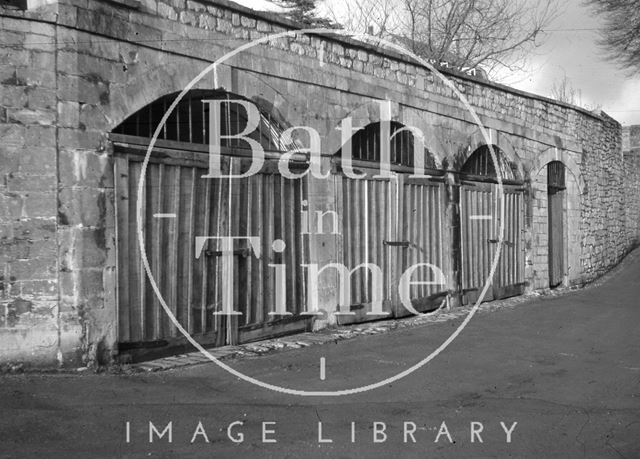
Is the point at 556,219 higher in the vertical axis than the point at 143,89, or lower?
lower

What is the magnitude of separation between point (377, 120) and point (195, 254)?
391 centimetres

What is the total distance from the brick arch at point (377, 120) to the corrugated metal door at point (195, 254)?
3.29 feet

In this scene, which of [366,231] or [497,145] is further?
[497,145]

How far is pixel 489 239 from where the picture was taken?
1330 centimetres

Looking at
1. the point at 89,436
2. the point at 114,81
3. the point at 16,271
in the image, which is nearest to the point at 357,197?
the point at 114,81

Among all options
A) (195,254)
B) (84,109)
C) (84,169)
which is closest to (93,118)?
(84,109)

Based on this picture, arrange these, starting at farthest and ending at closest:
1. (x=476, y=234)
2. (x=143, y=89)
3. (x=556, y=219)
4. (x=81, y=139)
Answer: (x=556, y=219), (x=476, y=234), (x=143, y=89), (x=81, y=139)

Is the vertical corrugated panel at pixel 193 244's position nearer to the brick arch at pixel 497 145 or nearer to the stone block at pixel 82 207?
the stone block at pixel 82 207

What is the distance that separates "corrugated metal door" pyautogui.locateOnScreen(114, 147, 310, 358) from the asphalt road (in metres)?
0.65

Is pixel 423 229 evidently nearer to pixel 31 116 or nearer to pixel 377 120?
pixel 377 120

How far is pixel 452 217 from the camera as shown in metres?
12.1

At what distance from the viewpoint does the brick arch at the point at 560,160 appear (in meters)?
15.1

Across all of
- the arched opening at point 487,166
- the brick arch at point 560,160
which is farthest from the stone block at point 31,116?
the brick arch at point 560,160

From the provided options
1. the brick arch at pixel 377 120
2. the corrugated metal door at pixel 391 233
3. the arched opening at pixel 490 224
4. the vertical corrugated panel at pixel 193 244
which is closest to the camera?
the vertical corrugated panel at pixel 193 244
